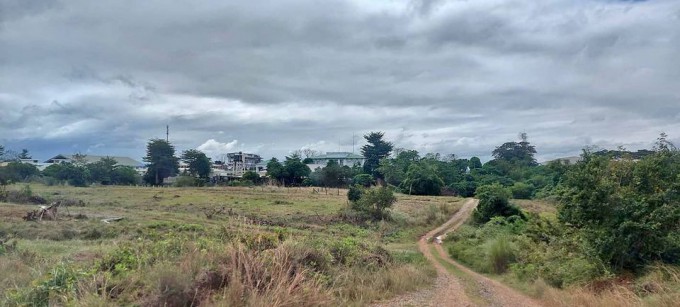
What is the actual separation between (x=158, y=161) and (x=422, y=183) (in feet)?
144

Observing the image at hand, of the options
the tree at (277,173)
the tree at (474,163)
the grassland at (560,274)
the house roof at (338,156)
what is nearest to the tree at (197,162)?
the tree at (277,173)

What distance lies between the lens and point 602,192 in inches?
533

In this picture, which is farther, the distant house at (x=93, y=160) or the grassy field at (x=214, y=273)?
the distant house at (x=93, y=160)

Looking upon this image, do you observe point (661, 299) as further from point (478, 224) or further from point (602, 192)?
point (478, 224)

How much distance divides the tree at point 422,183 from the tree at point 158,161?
40164 millimetres

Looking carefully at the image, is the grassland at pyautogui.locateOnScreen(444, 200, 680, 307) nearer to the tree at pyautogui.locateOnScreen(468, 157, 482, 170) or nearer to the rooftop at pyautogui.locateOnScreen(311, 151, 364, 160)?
the tree at pyautogui.locateOnScreen(468, 157, 482, 170)

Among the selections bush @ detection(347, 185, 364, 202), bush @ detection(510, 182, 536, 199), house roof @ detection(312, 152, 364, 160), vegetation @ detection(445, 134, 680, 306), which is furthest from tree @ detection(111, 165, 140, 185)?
vegetation @ detection(445, 134, 680, 306)

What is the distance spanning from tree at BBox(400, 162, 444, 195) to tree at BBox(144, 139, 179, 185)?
132 ft

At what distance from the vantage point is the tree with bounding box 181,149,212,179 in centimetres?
8625

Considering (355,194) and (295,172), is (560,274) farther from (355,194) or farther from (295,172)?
(295,172)

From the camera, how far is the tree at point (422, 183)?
6500cm

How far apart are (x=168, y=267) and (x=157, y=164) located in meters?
80.3

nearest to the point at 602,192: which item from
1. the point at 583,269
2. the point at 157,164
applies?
the point at 583,269

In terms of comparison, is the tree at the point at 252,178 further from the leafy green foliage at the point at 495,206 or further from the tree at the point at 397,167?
the leafy green foliage at the point at 495,206
